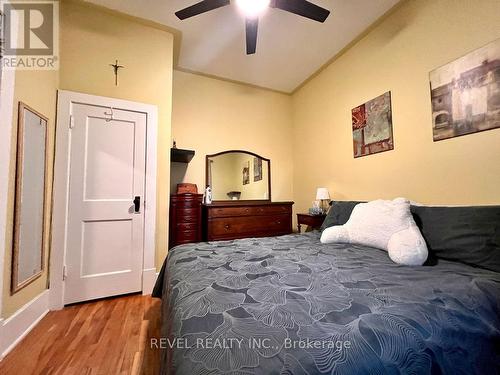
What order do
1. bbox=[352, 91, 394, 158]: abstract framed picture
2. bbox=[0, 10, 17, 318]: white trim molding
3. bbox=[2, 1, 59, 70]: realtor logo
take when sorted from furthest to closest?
bbox=[352, 91, 394, 158]: abstract framed picture < bbox=[2, 1, 59, 70]: realtor logo < bbox=[0, 10, 17, 318]: white trim molding

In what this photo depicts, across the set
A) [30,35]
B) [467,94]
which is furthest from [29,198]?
[467,94]

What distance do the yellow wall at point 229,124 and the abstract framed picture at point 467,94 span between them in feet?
7.70

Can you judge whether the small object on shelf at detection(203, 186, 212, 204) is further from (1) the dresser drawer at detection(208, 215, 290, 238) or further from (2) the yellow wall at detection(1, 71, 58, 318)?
(2) the yellow wall at detection(1, 71, 58, 318)

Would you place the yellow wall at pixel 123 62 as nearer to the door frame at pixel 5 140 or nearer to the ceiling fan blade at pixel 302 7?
the door frame at pixel 5 140

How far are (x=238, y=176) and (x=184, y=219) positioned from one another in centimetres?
124

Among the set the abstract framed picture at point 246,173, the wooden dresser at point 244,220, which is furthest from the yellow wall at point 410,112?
the abstract framed picture at point 246,173

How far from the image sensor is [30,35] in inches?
69.5

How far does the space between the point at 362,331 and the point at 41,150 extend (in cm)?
252

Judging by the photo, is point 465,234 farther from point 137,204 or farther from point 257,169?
point 257,169

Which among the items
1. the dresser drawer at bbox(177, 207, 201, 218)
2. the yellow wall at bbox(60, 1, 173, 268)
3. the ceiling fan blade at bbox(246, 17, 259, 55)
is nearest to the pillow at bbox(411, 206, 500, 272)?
the ceiling fan blade at bbox(246, 17, 259, 55)

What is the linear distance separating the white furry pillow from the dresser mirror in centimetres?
195

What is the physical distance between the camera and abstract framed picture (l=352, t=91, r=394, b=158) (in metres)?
2.39

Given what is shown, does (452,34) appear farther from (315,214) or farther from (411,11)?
(315,214)

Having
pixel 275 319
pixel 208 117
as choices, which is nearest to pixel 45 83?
pixel 208 117
